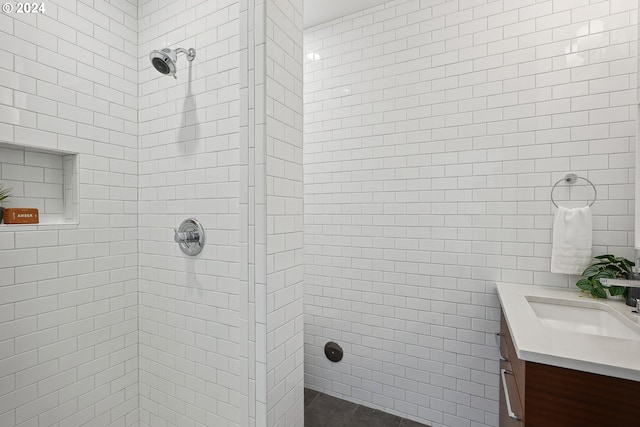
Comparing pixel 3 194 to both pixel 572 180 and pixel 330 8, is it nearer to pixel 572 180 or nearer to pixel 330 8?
pixel 330 8

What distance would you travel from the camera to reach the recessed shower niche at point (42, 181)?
50.6 inches

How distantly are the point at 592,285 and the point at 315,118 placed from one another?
82.6 inches

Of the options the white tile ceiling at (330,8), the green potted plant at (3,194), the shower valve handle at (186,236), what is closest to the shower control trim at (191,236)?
the shower valve handle at (186,236)

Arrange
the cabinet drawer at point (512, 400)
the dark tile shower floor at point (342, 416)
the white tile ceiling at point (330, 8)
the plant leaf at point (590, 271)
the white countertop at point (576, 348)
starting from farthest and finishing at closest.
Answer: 1. the white tile ceiling at point (330, 8)
2. the dark tile shower floor at point (342, 416)
3. the plant leaf at point (590, 271)
4. the cabinet drawer at point (512, 400)
5. the white countertop at point (576, 348)

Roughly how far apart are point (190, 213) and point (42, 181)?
2.35ft

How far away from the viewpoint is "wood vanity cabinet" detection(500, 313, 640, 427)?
0.84m

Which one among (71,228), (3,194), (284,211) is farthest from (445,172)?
(3,194)

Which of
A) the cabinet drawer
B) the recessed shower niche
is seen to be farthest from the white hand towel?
the recessed shower niche

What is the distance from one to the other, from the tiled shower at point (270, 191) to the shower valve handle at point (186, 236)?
6 cm

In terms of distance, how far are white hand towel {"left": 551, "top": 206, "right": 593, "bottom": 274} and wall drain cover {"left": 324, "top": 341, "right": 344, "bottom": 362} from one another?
1.57m

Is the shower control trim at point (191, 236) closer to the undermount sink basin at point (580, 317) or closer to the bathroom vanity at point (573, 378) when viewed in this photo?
the bathroom vanity at point (573, 378)

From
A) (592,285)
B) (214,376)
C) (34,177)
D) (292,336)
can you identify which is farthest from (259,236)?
(592,285)

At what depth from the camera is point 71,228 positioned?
4.74 feet

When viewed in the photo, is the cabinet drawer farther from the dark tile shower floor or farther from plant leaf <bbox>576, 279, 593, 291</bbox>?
the dark tile shower floor
